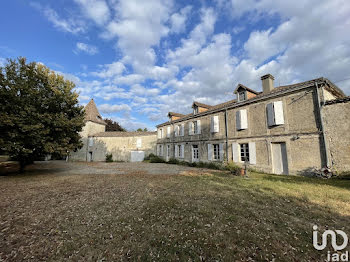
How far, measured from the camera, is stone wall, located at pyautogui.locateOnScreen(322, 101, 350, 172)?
7.25 meters

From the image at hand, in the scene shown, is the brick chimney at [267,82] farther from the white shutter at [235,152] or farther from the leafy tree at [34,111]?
the leafy tree at [34,111]

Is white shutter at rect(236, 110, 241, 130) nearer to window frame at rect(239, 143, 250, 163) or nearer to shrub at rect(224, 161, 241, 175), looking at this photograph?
window frame at rect(239, 143, 250, 163)

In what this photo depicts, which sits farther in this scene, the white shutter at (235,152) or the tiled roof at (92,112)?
the tiled roof at (92,112)

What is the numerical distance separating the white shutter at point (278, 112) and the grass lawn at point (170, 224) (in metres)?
4.53

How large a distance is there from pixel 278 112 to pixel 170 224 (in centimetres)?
963

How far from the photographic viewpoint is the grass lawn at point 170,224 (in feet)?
8.37

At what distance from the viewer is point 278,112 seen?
9.37 metres

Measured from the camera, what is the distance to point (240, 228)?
3.24 m

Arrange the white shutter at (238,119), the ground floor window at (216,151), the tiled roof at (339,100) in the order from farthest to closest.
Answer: the ground floor window at (216,151)
the white shutter at (238,119)
the tiled roof at (339,100)

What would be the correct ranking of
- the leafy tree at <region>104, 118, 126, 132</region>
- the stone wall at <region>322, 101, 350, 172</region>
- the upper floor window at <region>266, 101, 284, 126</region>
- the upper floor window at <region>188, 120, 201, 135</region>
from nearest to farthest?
the stone wall at <region>322, 101, 350, 172</region> < the upper floor window at <region>266, 101, 284, 126</region> < the upper floor window at <region>188, 120, 201, 135</region> < the leafy tree at <region>104, 118, 126, 132</region>

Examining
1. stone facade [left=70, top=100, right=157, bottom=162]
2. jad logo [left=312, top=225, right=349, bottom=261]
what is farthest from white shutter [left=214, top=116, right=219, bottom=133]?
stone facade [left=70, top=100, right=157, bottom=162]

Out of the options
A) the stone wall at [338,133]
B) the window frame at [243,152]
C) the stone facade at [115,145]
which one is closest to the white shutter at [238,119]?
the window frame at [243,152]

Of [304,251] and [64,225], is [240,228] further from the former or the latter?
[64,225]

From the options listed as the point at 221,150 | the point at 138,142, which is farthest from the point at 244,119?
the point at 138,142
